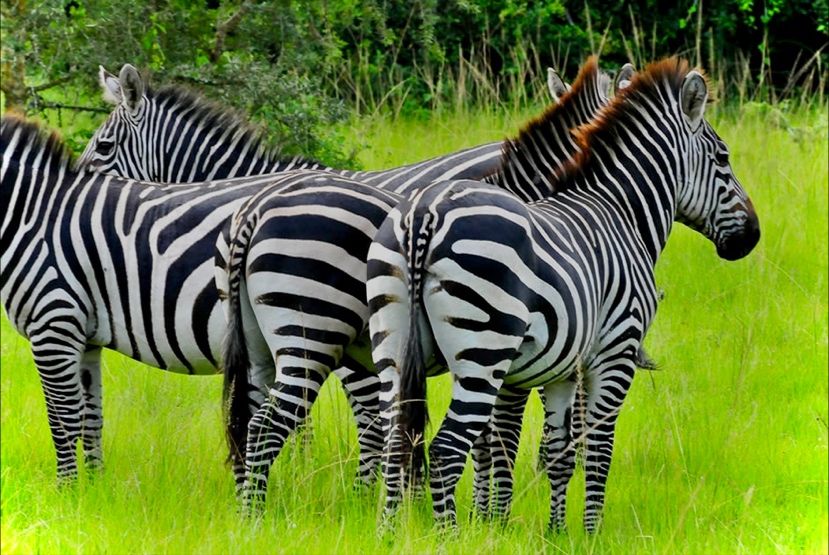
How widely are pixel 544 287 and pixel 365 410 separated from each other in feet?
4.65

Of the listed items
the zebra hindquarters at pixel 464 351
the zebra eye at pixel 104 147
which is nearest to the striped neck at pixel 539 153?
the zebra hindquarters at pixel 464 351

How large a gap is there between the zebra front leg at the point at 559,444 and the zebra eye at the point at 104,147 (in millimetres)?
3464

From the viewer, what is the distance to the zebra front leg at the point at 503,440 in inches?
232

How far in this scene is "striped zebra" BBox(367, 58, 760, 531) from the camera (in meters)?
4.90

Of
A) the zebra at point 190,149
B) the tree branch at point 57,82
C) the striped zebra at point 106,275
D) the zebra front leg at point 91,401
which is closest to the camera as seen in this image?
the striped zebra at point 106,275

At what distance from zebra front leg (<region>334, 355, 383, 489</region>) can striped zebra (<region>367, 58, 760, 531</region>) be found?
0.62m

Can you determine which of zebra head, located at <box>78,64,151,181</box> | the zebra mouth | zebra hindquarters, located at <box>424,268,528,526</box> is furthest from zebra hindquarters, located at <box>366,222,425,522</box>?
zebra head, located at <box>78,64,151,181</box>

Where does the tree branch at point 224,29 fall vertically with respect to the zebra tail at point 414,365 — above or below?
above

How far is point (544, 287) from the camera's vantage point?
5.09 m

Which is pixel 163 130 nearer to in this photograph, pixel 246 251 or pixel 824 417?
pixel 246 251

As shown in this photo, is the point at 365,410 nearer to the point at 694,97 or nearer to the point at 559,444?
the point at 559,444

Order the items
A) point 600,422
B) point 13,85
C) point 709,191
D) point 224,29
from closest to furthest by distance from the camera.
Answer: point 600,422 < point 709,191 < point 224,29 < point 13,85

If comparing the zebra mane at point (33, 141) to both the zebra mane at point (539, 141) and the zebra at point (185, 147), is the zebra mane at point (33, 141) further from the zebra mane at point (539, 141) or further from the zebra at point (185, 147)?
the zebra mane at point (539, 141)

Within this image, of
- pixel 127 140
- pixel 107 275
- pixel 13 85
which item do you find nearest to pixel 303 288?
pixel 107 275
